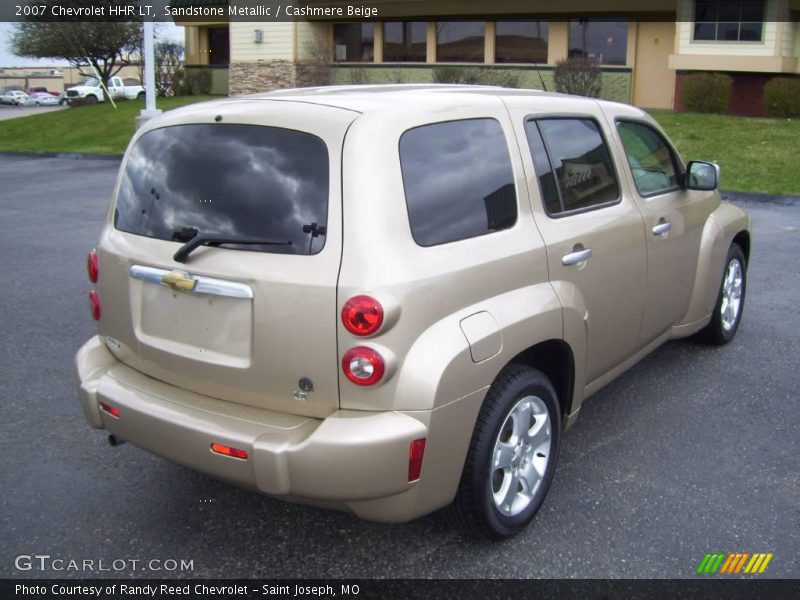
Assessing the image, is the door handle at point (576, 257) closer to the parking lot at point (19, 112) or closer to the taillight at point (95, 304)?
the taillight at point (95, 304)

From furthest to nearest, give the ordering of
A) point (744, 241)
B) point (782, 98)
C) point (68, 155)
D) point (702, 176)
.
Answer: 1. point (782, 98)
2. point (68, 155)
3. point (744, 241)
4. point (702, 176)

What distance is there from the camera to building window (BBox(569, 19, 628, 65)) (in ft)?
88.7

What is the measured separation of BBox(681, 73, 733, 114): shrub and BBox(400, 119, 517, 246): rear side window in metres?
20.6

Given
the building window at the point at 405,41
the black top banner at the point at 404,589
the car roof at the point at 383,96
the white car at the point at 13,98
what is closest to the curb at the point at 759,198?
the car roof at the point at 383,96

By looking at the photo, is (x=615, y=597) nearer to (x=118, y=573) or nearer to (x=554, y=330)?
(x=554, y=330)

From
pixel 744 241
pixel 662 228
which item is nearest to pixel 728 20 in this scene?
pixel 744 241

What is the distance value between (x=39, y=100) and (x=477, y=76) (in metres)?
42.0

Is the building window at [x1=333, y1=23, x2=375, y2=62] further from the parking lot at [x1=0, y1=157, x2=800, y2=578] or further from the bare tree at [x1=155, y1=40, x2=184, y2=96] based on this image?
the parking lot at [x1=0, y1=157, x2=800, y2=578]

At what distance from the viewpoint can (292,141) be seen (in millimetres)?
3174

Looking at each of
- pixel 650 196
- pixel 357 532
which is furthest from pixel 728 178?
pixel 357 532

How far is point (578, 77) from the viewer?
24109mm

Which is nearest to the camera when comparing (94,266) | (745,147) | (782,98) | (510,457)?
(510,457)

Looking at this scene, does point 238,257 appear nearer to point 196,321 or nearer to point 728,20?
point 196,321

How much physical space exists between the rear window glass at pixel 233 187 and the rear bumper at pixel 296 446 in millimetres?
622
